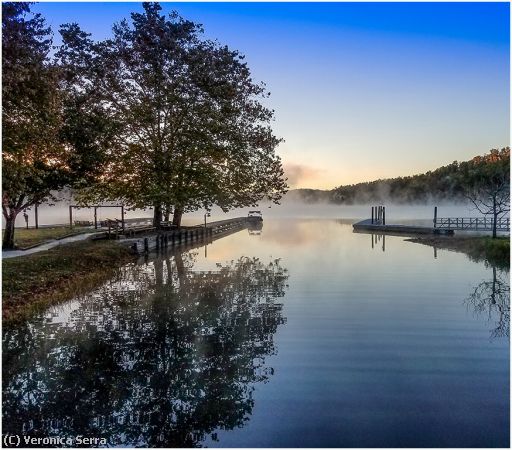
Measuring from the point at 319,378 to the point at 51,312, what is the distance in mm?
11151

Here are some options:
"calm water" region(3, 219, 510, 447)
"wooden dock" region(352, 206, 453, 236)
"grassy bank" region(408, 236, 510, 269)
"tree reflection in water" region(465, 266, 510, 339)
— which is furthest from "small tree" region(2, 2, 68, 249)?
"wooden dock" region(352, 206, 453, 236)

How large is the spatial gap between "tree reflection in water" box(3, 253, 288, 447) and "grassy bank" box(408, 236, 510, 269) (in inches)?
838

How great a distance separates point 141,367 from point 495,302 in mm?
15305

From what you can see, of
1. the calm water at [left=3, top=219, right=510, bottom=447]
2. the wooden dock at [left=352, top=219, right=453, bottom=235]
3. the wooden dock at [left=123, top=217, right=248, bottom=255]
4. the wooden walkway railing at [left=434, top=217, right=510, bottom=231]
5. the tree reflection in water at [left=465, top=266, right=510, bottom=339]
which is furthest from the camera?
the wooden dock at [left=352, top=219, right=453, bottom=235]

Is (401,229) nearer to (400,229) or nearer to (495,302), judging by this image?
(400,229)

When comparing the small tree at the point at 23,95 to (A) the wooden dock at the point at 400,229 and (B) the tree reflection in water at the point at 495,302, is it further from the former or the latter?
(A) the wooden dock at the point at 400,229

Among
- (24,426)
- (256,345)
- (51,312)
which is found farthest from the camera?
(51,312)

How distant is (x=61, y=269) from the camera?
23.6m

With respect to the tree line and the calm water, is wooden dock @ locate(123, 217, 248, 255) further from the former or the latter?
the calm water

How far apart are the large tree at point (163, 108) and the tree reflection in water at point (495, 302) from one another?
2546 centimetres

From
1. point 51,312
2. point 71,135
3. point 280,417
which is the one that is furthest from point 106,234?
point 280,417

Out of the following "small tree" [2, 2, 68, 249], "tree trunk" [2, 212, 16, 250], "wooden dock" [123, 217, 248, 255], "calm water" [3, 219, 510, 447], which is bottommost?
"calm water" [3, 219, 510, 447]

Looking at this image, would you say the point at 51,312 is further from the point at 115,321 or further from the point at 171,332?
the point at 171,332

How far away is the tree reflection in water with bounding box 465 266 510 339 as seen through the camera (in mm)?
15914
